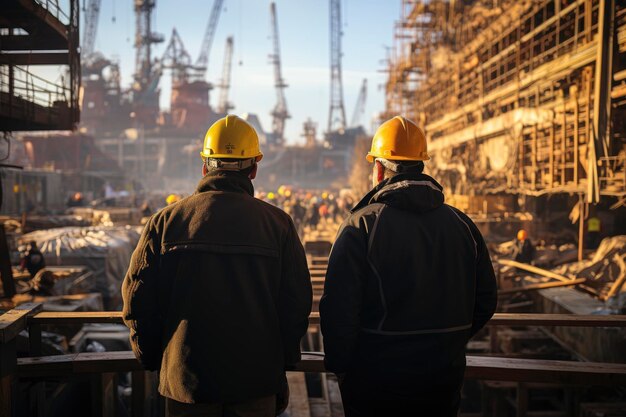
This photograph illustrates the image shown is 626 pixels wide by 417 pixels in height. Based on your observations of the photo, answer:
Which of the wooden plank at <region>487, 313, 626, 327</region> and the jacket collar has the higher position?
the jacket collar

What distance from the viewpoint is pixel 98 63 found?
8194 cm

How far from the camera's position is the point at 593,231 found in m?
15.3

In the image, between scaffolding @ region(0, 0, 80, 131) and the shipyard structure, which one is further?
the shipyard structure

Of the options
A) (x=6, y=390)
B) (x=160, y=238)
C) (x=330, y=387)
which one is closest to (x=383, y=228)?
(x=160, y=238)

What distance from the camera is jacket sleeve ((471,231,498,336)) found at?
2.50m

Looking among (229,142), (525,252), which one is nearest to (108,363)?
(229,142)

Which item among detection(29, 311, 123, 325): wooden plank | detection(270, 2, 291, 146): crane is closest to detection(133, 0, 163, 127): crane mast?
detection(270, 2, 291, 146): crane

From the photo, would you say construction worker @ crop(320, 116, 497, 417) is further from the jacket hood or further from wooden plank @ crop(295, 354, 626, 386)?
wooden plank @ crop(295, 354, 626, 386)

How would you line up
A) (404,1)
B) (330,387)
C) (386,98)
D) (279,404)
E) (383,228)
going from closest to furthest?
(383,228)
(279,404)
(330,387)
(404,1)
(386,98)

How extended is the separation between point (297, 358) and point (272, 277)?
16.4 inches

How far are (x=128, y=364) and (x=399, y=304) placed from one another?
177 cm

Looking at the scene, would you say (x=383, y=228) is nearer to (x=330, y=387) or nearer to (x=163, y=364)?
(x=163, y=364)

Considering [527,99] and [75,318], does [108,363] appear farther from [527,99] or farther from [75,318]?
[527,99]

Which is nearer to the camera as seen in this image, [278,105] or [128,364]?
[128,364]
